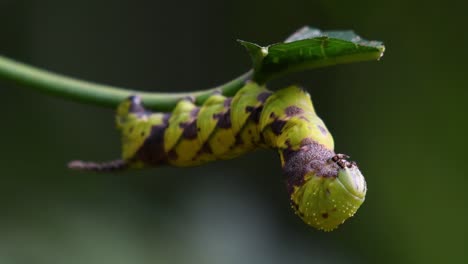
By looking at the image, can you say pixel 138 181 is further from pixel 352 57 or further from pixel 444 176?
pixel 352 57

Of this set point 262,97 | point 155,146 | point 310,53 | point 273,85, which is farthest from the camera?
point 273,85

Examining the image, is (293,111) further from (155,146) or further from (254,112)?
(155,146)

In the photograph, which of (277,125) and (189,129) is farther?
(189,129)

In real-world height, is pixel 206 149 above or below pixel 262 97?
below

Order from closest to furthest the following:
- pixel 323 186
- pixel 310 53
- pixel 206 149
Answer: pixel 323 186, pixel 310 53, pixel 206 149

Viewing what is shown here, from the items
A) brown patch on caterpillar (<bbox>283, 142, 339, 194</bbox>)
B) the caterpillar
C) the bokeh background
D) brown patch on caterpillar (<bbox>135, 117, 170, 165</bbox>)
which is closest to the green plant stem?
the caterpillar

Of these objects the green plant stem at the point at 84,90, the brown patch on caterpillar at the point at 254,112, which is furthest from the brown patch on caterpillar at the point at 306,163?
the green plant stem at the point at 84,90

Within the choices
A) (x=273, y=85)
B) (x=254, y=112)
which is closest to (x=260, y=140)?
(x=254, y=112)
